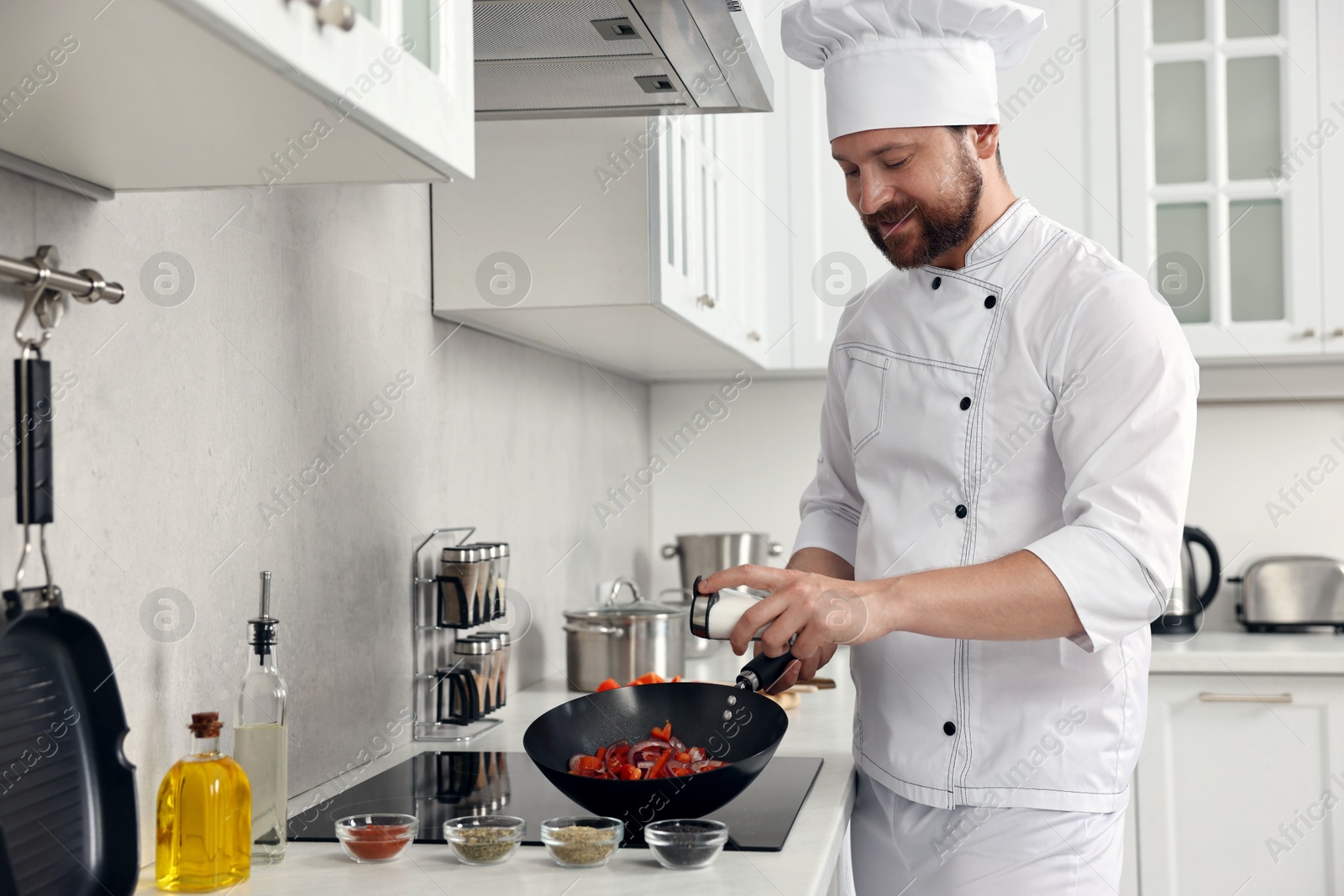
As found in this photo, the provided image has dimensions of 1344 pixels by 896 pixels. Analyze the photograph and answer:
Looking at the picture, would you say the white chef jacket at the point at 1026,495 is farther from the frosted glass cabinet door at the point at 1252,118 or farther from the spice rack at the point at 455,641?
the frosted glass cabinet door at the point at 1252,118

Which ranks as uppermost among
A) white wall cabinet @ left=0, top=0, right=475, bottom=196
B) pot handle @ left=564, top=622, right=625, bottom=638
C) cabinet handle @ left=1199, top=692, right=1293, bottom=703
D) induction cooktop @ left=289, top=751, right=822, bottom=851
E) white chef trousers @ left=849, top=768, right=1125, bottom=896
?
white wall cabinet @ left=0, top=0, right=475, bottom=196

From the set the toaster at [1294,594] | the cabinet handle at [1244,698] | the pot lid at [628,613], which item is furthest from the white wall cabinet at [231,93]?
the toaster at [1294,594]

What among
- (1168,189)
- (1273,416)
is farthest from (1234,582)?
(1168,189)

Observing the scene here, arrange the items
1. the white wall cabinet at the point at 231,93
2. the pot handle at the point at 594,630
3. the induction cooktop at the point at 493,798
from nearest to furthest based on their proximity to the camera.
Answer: the white wall cabinet at the point at 231,93
the induction cooktop at the point at 493,798
the pot handle at the point at 594,630

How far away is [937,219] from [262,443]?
27.7 inches

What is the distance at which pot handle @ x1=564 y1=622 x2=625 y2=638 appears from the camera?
1.88 meters

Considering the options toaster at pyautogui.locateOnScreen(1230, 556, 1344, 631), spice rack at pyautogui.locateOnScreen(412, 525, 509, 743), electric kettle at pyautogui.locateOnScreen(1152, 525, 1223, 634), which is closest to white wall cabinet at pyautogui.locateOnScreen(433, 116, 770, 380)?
spice rack at pyautogui.locateOnScreen(412, 525, 509, 743)

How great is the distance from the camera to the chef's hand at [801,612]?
40.8 inches

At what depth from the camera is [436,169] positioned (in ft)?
2.60

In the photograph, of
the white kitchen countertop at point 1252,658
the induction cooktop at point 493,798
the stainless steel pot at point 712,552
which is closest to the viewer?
the induction cooktop at point 493,798

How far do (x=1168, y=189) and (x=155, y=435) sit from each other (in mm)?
2210

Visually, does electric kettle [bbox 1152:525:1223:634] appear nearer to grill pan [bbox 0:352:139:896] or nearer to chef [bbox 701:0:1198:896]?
chef [bbox 701:0:1198:896]

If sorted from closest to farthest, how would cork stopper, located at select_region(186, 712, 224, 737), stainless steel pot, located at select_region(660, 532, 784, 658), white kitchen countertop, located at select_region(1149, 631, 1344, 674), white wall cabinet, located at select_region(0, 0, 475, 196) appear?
white wall cabinet, located at select_region(0, 0, 475, 196) → cork stopper, located at select_region(186, 712, 224, 737) → white kitchen countertop, located at select_region(1149, 631, 1344, 674) → stainless steel pot, located at select_region(660, 532, 784, 658)

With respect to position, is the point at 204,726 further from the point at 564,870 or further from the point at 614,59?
the point at 614,59
